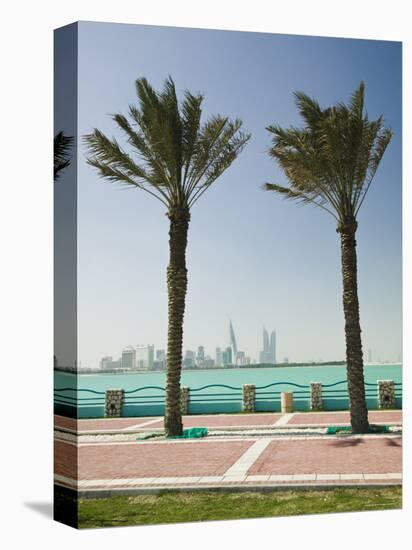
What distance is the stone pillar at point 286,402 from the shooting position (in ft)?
54.0

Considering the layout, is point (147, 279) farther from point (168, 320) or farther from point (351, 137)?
point (351, 137)

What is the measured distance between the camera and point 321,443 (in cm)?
1602

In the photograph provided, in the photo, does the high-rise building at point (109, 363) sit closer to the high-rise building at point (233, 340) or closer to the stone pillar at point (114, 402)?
the stone pillar at point (114, 402)

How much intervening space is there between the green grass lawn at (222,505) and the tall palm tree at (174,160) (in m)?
1.06

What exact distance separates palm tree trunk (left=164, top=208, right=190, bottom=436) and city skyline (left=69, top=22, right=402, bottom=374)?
109mm

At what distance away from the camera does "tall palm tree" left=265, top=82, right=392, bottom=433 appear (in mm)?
16344

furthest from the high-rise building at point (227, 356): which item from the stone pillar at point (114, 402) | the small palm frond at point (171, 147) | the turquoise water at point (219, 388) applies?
the small palm frond at point (171, 147)

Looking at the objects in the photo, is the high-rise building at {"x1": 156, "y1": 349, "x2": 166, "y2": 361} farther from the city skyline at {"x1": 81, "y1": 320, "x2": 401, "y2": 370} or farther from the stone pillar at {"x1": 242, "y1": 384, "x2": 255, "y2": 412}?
the stone pillar at {"x1": 242, "y1": 384, "x2": 255, "y2": 412}

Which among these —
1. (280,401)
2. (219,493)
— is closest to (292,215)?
(280,401)

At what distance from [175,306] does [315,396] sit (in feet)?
7.79

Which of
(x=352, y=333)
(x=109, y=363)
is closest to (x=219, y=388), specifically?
(x=352, y=333)

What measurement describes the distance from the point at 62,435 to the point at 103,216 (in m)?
2.88

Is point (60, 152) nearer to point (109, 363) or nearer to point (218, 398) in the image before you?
point (109, 363)

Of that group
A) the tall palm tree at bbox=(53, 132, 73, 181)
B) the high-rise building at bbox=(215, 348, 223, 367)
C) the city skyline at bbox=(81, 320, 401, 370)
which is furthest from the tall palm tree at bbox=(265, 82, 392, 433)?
the tall palm tree at bbox=(53, 132, 73, 181)
